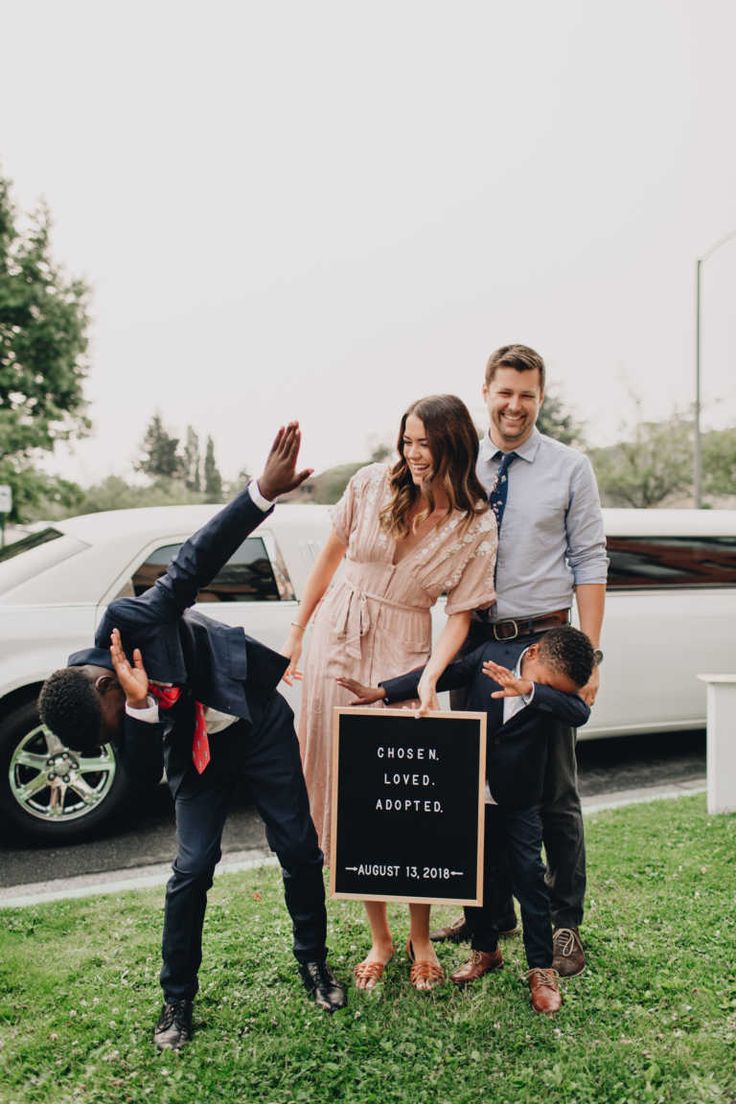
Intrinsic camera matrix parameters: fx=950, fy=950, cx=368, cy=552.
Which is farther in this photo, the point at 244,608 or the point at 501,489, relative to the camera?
the point at 244,608

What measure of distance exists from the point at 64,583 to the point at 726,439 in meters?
30.8

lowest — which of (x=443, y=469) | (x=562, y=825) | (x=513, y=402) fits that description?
(x=562, y=825)

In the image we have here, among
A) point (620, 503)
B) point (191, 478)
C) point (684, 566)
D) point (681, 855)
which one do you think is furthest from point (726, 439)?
point (191, 478)

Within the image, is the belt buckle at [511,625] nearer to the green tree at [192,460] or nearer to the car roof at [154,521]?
the car roof at [154,521]

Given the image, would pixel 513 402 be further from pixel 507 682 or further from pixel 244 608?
pixel 244 608

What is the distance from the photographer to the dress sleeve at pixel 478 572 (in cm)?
303

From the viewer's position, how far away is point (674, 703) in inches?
243

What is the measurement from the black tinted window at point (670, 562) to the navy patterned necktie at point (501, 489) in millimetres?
2855

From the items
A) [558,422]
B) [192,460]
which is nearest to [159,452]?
[192,460]

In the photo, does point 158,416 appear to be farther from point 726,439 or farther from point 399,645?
point 399,645

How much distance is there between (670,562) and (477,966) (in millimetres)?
3652

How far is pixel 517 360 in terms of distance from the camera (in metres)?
3.16

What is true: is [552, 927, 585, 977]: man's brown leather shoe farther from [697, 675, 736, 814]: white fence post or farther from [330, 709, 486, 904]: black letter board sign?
[697, 675, 736, 814]: white fence post

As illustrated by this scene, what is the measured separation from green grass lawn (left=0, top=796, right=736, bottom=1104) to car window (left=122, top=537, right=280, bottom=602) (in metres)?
1.72
